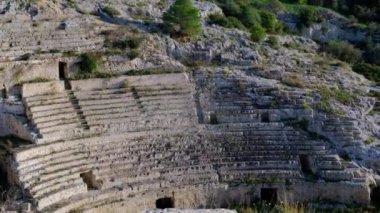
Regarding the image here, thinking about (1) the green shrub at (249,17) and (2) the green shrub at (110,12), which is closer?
(2) the green shrub at (110,12)

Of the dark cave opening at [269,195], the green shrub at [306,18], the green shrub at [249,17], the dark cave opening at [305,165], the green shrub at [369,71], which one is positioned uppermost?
the green shrub at [249,17]

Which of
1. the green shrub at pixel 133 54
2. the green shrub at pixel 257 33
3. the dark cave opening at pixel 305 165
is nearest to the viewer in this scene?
the dark cave opening at pixel 305 165

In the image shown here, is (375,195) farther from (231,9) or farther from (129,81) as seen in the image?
(231,9)

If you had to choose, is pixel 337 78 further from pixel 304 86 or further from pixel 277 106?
pixel 277 106

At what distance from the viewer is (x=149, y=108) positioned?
2094 centimetres

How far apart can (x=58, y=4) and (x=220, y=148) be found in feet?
29.1

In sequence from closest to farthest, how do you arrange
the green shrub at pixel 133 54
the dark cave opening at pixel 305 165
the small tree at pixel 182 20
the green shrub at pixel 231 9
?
1. the dark cave opening at pixel 305 165
2. the green shrub at pixel 133 54
3. the small tree at pixel 182 20
4. the green shrub at pixel 231 9

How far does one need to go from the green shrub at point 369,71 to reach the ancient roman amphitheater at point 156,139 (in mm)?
4058

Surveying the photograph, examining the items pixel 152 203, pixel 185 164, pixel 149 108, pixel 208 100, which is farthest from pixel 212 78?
pixel 152 203

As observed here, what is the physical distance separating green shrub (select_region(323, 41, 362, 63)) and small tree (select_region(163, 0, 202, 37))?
6810 millimetres

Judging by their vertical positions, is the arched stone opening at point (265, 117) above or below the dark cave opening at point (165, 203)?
above

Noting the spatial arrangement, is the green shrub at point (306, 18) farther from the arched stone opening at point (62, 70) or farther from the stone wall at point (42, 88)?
the stone wall at point (42, 88)

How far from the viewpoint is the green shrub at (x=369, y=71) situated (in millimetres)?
25200

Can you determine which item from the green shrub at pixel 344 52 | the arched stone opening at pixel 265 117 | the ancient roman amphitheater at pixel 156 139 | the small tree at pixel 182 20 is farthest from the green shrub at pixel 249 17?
the arched stone opening at pixel 265 117
